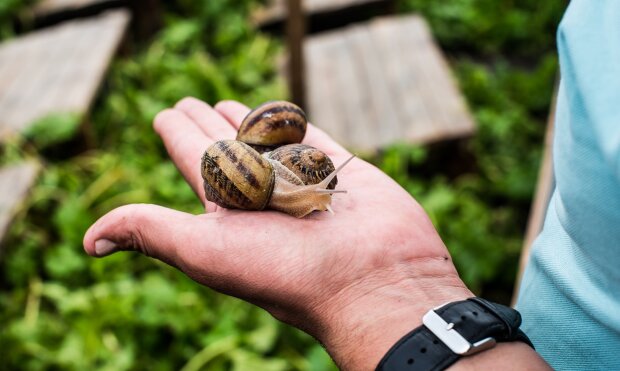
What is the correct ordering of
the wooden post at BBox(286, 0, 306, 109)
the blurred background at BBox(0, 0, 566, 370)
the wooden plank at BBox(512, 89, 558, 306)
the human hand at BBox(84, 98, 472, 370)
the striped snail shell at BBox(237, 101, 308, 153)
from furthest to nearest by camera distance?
the wooden post at BBox(286, 0, 306, 109), the blurred background at BBox(0, 0, 566, 370), the wooden plank at BBox(512, 89, 558, 306), the striped snail shell at BBox(237, 101, 308, 153), the human hand at BBox(84, 98, 472, 370)

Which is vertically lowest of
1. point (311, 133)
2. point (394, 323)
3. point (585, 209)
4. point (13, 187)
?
point (13, 187)

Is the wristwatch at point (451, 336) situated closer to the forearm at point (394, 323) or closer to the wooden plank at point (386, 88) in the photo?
the forearm at point (394, 323)

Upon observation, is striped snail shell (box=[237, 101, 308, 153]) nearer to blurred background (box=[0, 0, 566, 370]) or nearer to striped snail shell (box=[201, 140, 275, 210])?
striped snail shell (box=[201, 140, 275, 210])

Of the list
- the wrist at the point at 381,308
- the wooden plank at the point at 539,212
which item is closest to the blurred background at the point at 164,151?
the wooden plank at the point at 539,212

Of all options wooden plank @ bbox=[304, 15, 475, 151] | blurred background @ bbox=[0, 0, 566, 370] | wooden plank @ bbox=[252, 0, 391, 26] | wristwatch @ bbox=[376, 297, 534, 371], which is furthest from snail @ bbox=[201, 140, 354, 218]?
wooden plank @ bbox=[252, 0, 391, 26]

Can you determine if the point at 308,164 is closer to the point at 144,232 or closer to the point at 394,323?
the point at 144,232

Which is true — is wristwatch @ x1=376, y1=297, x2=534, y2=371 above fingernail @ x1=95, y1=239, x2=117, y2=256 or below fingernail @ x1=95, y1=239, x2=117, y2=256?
above

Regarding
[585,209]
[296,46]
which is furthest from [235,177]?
[296,46]
